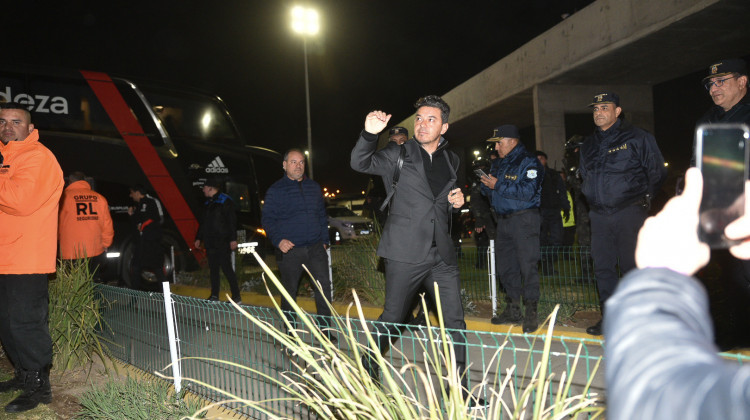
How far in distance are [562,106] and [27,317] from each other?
14.3 m

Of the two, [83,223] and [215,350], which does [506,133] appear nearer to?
[215,350]

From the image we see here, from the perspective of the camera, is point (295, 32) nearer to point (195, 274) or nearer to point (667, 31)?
point (195, 274)

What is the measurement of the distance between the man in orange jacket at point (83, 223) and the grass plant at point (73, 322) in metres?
2.23

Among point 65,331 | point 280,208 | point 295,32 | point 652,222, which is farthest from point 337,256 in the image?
point 295,32

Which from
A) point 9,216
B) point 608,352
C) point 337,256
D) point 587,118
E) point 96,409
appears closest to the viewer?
point 608,352

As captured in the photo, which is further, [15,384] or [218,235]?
[218,235]

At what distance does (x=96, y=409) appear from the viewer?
3352 mm

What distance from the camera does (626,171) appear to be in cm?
469

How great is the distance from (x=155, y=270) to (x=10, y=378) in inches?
190

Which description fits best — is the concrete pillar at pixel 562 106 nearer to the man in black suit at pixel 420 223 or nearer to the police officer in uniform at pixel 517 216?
the police officer in uniform at pixel 517 216

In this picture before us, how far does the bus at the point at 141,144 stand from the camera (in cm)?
1115

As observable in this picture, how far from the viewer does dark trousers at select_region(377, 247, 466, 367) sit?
3566 mm

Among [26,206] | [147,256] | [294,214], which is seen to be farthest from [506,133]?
[147,256]

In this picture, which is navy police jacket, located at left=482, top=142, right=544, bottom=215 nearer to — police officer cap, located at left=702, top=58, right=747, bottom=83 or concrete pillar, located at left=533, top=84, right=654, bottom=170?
police officer cap, located at left=702, top=58, right=747, bottom=83
